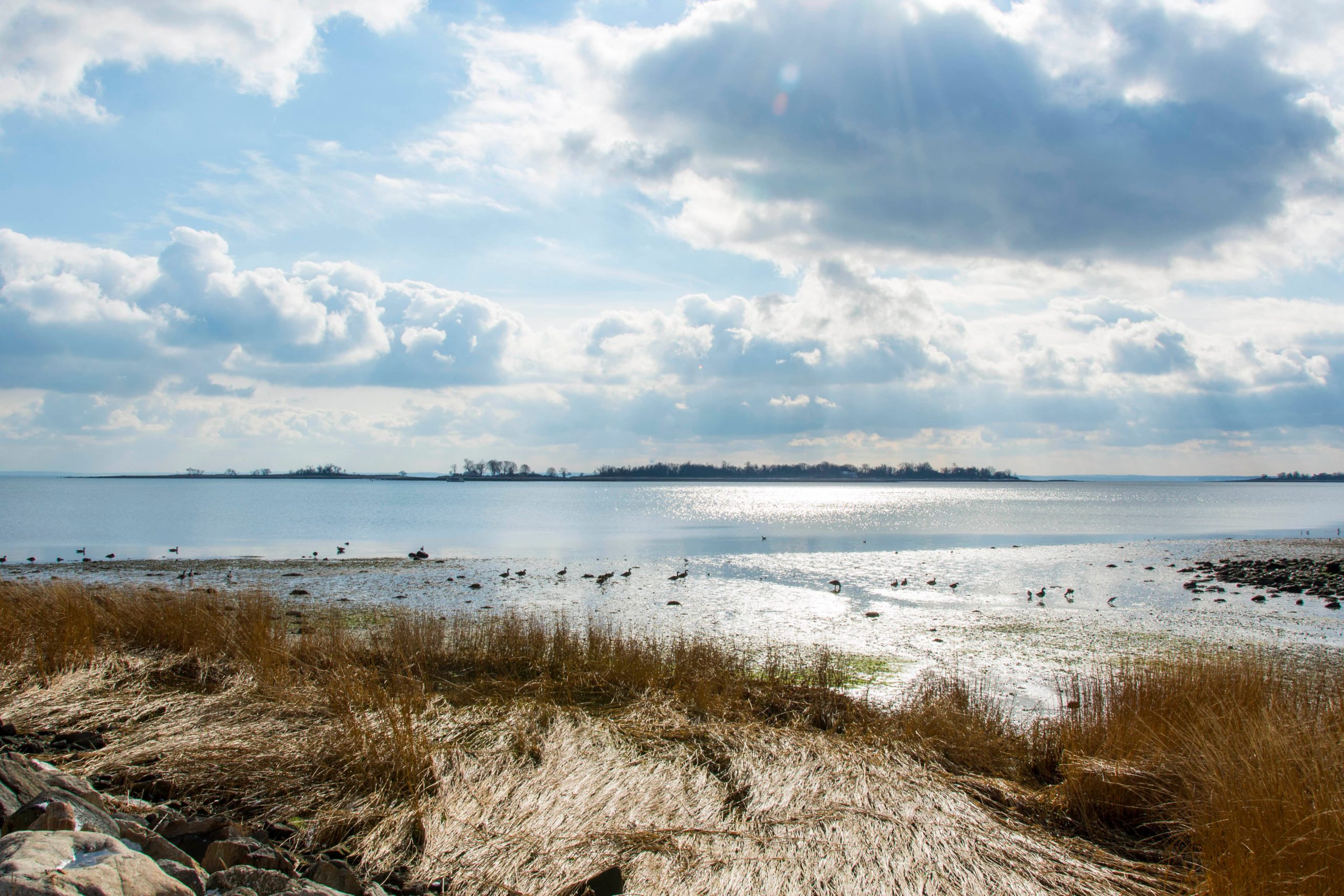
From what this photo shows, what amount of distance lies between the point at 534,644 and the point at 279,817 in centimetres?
689

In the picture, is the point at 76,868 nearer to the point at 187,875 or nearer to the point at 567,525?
the point at 187,875

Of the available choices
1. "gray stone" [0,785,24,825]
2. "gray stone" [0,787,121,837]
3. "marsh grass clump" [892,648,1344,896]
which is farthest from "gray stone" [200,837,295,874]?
"marsh grass clump" [892,648,1344,896]

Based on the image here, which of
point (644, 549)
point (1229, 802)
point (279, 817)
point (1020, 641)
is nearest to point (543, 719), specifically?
point (279, 817)

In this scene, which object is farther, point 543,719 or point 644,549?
point 644,549

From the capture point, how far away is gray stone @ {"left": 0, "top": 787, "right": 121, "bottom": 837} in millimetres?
4324

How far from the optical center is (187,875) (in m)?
3.95

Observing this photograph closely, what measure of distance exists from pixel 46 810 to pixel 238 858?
1.08 meters

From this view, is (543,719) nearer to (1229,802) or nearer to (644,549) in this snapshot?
(1229,802)

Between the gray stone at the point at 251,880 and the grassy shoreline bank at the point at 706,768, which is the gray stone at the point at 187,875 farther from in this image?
the grassy shoreline bank at the point at 706,768

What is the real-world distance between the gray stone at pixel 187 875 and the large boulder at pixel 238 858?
308 millimetres

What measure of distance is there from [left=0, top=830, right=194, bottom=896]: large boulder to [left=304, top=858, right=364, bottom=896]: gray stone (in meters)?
0.89

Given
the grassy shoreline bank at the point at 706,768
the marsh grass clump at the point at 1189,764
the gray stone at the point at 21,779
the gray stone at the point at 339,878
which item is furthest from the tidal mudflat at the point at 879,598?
the gray stone at the point at 21,779

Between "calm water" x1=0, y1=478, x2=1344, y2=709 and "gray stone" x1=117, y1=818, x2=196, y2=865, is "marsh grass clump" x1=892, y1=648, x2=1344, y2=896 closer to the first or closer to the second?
"calm water" x1=0, y1=478, x2=1344, y2=709

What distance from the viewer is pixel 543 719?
27.5 feet
